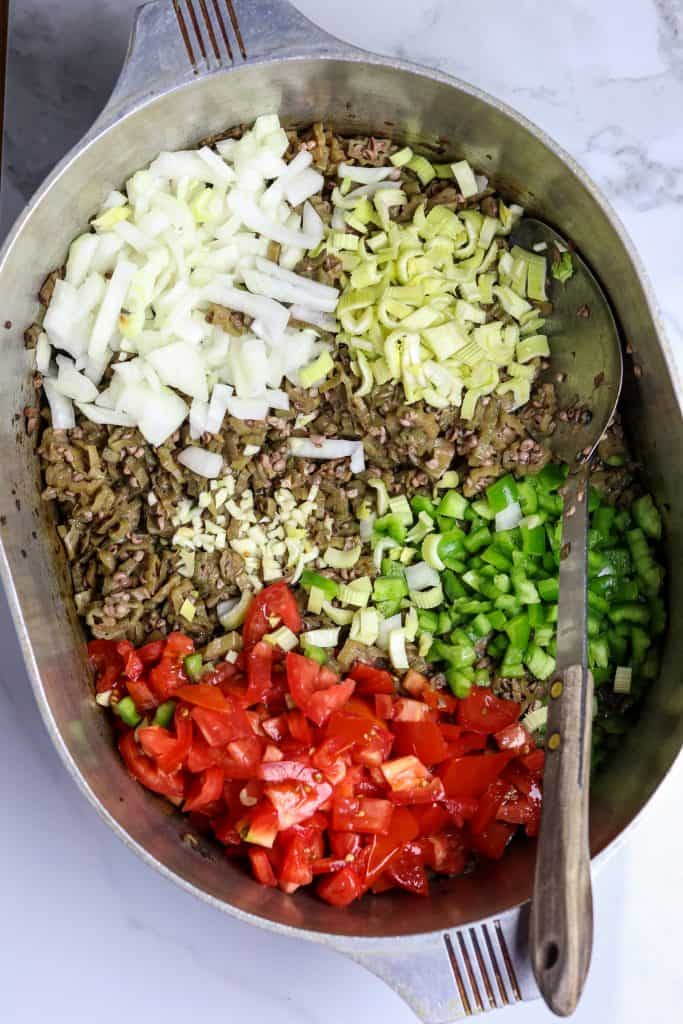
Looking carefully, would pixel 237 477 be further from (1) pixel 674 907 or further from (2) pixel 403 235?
(1) pixel 674 907

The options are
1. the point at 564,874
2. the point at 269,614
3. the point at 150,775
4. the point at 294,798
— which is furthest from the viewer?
the point at 269,614

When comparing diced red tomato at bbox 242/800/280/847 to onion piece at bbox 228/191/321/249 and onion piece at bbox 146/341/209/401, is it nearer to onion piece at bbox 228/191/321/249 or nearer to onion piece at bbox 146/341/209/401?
onion piece at bbox 146/341/209/401

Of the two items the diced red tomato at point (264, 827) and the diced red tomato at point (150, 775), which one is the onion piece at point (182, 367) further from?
the diced red tomato at point (264, 827)

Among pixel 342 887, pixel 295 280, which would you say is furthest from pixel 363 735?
pixel 295 280

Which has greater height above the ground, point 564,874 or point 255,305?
point 255,305

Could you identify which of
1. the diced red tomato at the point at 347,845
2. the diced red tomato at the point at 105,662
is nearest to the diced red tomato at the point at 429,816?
the diced red tomato at the point at 347,845

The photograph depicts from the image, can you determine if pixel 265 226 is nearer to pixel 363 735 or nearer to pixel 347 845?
pixel 363 735
